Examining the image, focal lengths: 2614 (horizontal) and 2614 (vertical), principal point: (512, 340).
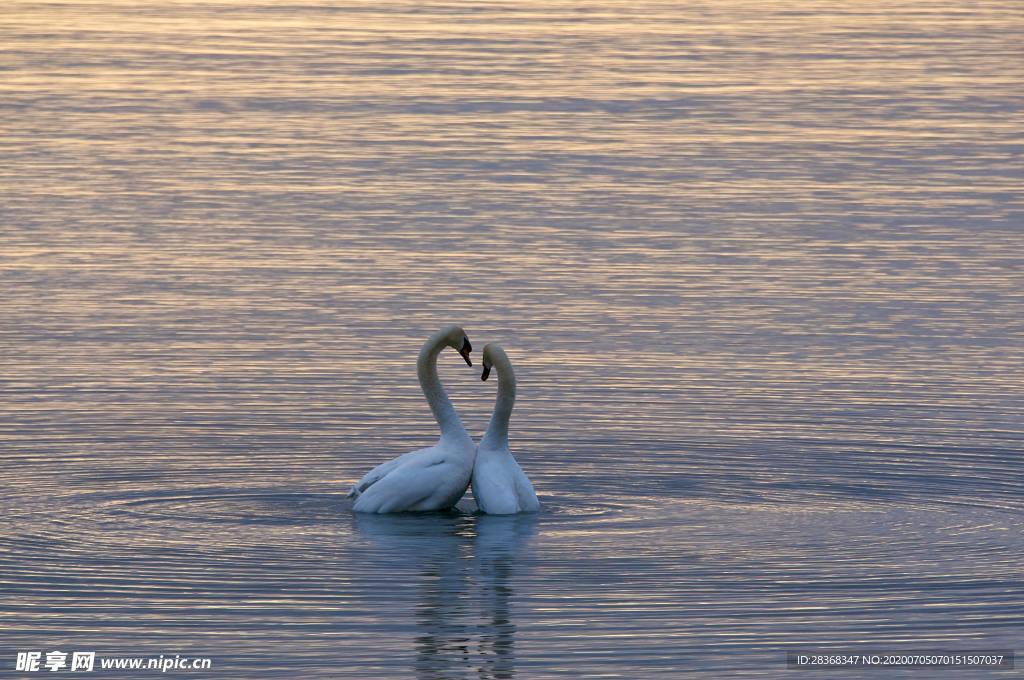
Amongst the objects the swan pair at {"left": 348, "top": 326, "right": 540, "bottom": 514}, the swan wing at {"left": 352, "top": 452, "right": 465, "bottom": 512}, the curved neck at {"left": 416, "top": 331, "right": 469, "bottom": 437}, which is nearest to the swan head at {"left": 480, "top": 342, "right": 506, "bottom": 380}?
the swan pair at {"left": 348, "top": 326, "right": 540, "bottom": 514}

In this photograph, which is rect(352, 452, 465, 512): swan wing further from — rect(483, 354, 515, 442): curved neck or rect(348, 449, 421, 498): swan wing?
rect(483, 354, 515, 442): curved neck

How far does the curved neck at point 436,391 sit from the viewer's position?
16469 millimetres

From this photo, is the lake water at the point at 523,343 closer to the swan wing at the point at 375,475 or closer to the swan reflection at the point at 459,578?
the swan reflection at the point at 459,578

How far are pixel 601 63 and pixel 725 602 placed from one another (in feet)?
76.5

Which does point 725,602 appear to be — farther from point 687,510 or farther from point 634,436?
point 634,436

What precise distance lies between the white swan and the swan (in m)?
0.12

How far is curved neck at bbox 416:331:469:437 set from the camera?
1647 cm

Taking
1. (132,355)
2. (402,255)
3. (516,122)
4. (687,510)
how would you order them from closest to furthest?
(687,510)
(132,355)
(402,255)
(516,122)

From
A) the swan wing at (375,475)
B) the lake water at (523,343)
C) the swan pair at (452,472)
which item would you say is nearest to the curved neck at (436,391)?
the swan pair at (452,472)

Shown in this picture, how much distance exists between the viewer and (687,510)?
15.9 metres

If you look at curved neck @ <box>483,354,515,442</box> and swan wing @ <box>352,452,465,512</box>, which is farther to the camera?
curved neck @ <box>483,354,515,442</box>

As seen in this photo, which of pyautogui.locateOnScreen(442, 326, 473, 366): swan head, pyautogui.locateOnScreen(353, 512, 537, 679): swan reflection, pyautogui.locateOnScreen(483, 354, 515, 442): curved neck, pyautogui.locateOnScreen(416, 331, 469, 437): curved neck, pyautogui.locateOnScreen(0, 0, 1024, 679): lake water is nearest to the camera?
pyautogui.locateOnScreen(353, 512, 537, 679): swan reflection

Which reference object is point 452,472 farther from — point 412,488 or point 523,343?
point 523,343

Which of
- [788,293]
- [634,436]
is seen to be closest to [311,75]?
[788,293]
